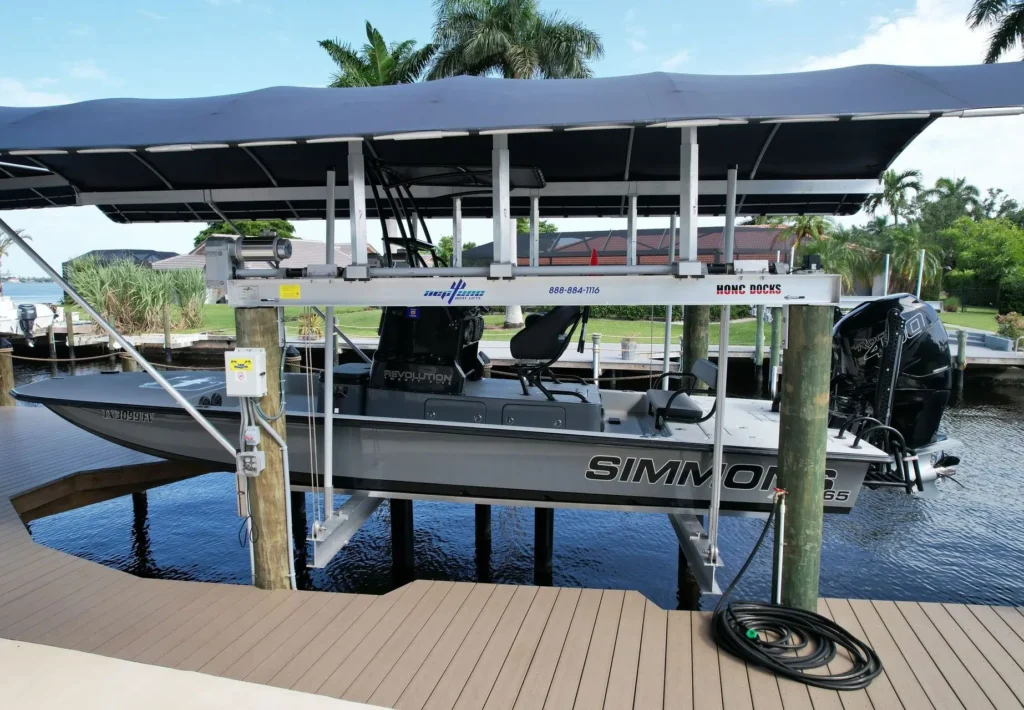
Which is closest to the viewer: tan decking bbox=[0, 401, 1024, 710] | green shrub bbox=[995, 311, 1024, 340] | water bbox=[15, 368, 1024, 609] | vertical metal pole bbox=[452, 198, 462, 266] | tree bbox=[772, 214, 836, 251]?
tan decking bbox=[0, 401, 1024, 710]

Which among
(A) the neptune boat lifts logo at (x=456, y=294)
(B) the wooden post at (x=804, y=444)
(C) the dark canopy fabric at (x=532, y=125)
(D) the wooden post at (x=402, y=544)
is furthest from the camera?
(D) the wooden post at (x=402, y=544)

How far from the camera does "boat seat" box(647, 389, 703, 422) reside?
5.66 metres

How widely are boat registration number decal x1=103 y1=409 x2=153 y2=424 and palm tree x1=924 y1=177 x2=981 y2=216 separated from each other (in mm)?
58967

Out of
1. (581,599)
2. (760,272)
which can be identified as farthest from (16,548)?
(760,272)

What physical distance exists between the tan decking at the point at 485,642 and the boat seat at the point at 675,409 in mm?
1877

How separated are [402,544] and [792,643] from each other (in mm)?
4392


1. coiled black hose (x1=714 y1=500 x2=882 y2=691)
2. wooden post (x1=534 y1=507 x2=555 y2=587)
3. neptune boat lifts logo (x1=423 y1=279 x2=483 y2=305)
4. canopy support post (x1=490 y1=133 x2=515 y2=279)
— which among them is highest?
canopy support post (x1=490 y1=133 x2=515 y2=279)

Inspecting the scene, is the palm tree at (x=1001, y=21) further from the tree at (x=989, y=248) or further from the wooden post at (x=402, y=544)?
the wooden post at (x=402, y=544)

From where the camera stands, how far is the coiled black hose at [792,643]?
3295mm

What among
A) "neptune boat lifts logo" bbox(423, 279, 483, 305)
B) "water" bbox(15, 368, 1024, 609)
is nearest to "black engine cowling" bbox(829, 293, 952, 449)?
"water" bbox(15, 368, 1024, 609)

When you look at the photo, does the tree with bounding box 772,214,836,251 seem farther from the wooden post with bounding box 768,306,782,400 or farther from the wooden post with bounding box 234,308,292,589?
the wooden post with bounding box 234,308,292,589

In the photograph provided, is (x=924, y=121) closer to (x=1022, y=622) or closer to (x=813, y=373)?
(x=813, y=373)

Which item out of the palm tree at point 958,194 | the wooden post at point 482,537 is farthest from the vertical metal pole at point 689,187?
the palm tree at point 958,194

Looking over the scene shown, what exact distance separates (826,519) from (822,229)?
1076 inches
